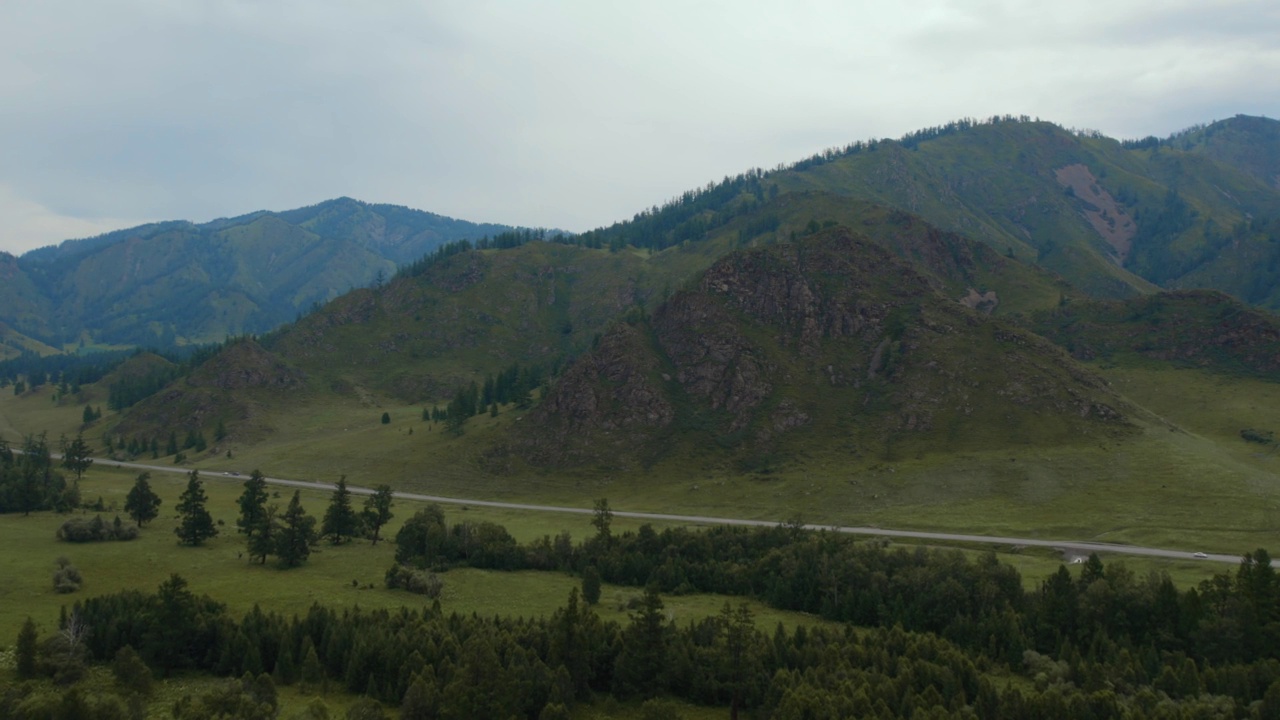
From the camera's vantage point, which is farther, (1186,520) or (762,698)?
(1186,520)

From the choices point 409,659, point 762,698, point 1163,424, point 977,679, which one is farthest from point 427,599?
point 1163,424

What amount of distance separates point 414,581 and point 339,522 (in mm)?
32178

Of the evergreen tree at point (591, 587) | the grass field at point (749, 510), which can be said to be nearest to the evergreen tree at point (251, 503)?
the grass field at point (749, 510)

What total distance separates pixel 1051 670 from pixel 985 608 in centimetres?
1361

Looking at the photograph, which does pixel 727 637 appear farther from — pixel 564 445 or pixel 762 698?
pixel 564 445

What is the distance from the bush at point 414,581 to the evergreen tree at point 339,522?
1054 inches

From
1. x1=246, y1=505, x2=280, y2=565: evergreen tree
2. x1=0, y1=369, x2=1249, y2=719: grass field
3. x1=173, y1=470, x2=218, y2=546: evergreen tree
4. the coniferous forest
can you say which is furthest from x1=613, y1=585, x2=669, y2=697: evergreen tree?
x1=173, y1=470, x2=218, y2=546: evergreen tree

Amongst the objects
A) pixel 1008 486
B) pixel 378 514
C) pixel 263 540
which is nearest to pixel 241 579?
pixel 263 540

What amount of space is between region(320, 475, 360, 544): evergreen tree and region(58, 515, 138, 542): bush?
27.6 metres

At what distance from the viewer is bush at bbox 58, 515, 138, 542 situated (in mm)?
113125

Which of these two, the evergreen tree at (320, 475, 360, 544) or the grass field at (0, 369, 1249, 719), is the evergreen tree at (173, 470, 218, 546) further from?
the evergreen tree at (320, 475, 360, 544)

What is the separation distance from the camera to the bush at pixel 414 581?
337 ft

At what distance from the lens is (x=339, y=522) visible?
422ft

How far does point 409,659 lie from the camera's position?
235 ft
